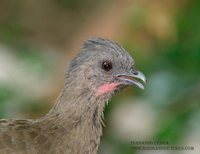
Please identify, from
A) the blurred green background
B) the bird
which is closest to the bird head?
the bird

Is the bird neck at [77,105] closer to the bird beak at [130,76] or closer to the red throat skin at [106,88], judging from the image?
the red throat skin at [106,88]

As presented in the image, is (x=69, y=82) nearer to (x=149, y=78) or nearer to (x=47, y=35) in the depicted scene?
(x=149, y=78)

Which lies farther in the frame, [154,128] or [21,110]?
[21,110]

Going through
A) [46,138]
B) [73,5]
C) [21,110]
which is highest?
[73,5]

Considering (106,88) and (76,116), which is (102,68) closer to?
(106,88)

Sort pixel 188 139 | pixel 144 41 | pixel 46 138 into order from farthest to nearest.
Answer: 1. pixel 144 41
2. pixel 188 139
3. pixel 46 138

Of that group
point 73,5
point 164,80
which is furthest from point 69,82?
point 73,5

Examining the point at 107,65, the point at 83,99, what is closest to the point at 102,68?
the point at 107,65

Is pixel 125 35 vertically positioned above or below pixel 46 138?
above
